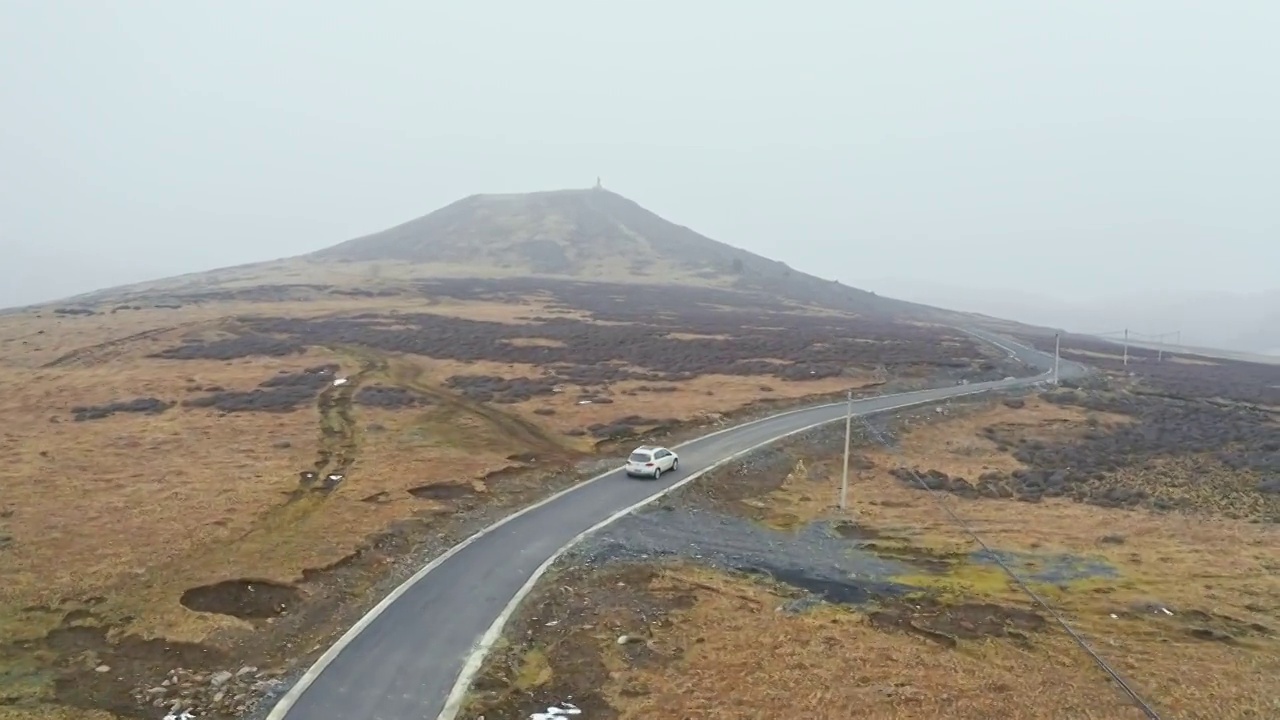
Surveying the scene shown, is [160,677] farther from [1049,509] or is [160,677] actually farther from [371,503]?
[1049,509]

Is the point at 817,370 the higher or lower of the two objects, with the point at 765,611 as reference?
higher

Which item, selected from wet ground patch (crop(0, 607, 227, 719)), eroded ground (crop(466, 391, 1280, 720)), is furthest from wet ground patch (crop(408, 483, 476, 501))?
wet ground patch (crop(0, 607, 227, 719))

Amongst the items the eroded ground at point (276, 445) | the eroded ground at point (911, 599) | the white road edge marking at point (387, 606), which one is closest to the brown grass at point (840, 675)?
the eroded ground at point (911, 599)

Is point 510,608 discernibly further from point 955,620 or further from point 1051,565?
point 1051,565

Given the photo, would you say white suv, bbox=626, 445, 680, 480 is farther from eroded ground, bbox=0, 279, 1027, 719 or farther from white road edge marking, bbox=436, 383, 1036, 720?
eroded ground, bbox=0, 279, 1027, 719

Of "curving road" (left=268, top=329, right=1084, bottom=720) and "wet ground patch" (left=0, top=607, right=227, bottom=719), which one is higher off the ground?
"curving road" (left=268, top=329, right=1084, bottom=720)

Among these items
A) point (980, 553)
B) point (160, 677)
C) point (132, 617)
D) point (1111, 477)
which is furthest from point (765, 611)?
point (1111, 477)
